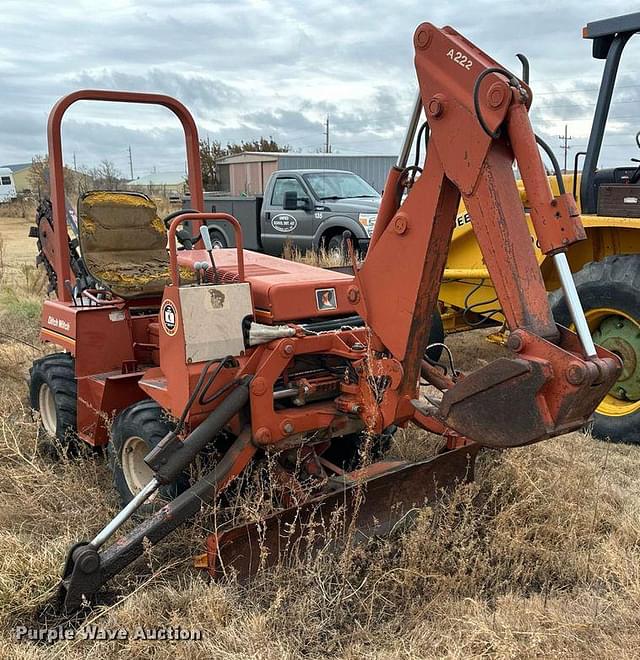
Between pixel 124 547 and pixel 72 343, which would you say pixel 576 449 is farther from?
pixel 72 343

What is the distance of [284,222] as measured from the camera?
12844 millimetres

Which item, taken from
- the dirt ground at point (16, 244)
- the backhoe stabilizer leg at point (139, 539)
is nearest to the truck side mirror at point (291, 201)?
the dirt ground at point (16, 244)

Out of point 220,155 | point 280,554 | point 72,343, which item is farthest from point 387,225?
point 220,155

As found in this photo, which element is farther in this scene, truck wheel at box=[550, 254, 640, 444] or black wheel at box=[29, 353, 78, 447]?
truck wheel at box=[550, 254, 640, 444]

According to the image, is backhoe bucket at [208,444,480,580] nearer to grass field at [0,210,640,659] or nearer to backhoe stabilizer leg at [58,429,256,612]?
grass field at [0,210,640,659]

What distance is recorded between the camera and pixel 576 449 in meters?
4.61

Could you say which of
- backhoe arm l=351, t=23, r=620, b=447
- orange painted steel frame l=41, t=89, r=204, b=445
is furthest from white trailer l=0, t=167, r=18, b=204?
backhoe arm l=351, t=23, r=620, b=447

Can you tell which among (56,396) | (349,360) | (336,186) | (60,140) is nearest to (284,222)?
(336,186)

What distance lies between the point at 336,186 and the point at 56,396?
891 centimetres

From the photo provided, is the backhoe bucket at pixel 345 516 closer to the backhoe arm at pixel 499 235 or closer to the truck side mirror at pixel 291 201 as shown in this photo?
the backhoe arm at pixel 499 235

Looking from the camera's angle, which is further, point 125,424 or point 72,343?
point 72,343

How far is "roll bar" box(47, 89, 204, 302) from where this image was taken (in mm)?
4469

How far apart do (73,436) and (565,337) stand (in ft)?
10.1

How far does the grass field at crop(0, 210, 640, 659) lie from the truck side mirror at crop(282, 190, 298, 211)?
8.76m
